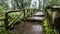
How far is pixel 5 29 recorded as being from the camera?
6.31m

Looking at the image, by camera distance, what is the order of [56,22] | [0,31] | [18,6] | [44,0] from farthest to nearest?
1. [44,0]
2. [18,6]
3. [0,31]
4. [56,22]

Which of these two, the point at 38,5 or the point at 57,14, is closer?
the point at 57,14

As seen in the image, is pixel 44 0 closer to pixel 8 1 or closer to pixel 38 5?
pixel 38 5

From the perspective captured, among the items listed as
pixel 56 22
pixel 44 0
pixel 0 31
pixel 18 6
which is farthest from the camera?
pixel 44 0

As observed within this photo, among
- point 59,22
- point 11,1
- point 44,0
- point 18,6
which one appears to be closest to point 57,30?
point 59,22

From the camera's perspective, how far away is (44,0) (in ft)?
78.0

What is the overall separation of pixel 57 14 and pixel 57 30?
2.58 feet

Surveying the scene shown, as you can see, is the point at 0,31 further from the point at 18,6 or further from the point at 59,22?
the point at 18,6

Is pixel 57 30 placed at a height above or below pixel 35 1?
below

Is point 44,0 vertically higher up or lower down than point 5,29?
higher up

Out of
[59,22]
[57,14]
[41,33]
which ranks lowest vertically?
[41,33]

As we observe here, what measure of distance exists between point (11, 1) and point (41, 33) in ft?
45.7

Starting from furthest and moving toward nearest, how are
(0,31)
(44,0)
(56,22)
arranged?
(44,0)
(0,31)
(56,22)

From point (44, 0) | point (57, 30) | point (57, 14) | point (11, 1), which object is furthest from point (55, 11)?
point (44, 0)
